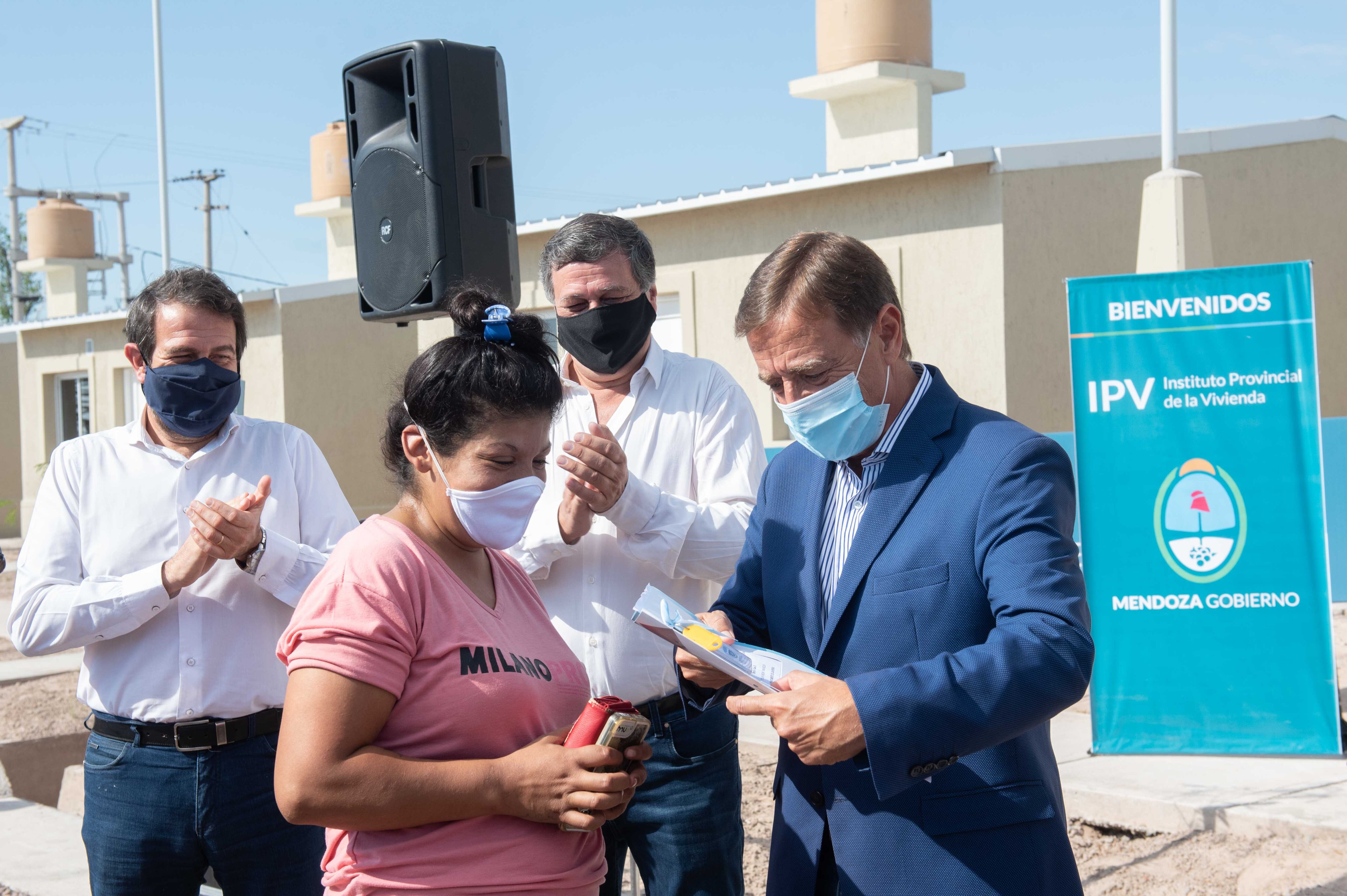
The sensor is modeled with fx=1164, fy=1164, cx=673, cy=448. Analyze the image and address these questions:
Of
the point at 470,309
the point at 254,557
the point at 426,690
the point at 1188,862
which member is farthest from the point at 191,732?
the point at 1188,862

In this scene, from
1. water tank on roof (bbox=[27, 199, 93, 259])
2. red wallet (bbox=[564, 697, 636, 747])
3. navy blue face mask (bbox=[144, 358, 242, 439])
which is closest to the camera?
red wallet (bbox=[564, 697, 636, 747])

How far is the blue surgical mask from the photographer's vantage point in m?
2.21

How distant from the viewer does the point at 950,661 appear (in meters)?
1.82

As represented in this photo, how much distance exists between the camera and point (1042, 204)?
1044 centimetres

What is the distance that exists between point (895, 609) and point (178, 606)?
1828 mm

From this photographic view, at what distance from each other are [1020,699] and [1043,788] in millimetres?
323

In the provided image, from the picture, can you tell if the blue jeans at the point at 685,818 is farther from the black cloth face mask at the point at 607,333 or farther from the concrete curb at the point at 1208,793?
the concrete curb at the point at 1208,793

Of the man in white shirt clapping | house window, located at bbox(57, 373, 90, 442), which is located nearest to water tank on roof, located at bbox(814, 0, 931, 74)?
the man in white shirt clapping

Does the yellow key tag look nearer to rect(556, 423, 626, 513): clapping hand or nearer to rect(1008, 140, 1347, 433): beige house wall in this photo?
rect(556, 423, 626, 513): clapping hand

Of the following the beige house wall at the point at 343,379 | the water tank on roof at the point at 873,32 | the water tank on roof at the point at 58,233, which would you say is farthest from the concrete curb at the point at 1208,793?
the water tank on roof at the point at 58,233

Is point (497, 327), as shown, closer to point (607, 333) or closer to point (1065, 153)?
point (607, 333)

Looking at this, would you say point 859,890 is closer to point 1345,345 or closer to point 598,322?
point 598,322

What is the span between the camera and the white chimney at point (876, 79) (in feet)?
42.5

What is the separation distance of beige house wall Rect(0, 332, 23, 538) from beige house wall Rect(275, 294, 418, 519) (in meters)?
9.15
